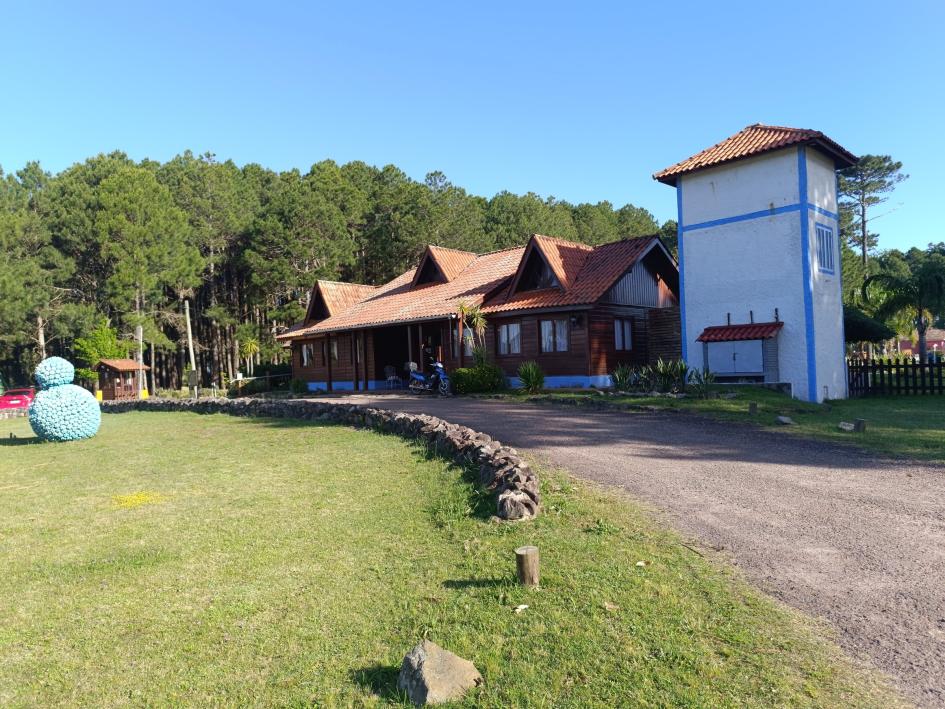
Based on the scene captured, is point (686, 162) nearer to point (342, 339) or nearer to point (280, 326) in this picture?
point (342, 339)

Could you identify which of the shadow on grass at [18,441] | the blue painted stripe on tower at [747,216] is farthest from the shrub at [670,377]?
the shadow on grass at [18,441]

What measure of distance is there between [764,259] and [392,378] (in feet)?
52.8

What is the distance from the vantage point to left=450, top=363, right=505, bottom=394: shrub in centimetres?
2217

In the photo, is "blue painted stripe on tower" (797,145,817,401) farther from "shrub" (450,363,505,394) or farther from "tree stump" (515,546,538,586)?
"tree stump" (515,546,538,586)

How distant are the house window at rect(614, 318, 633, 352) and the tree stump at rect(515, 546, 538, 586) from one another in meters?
19.6

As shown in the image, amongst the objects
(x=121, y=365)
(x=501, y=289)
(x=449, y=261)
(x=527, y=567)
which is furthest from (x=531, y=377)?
(x=121, y=365)

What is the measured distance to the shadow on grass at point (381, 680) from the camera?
11.5 ft

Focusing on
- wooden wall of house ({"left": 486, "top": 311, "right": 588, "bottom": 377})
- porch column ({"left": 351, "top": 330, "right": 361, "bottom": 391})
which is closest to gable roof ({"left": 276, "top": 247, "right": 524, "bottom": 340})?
porch column ({"left": 351, "top": 330, "right": 361, "bottom": 391})

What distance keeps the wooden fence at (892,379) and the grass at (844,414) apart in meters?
0.91

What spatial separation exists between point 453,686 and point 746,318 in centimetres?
1867

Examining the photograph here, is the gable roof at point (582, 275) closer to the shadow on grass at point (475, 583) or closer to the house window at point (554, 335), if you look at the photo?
the house window at point (554, 335)

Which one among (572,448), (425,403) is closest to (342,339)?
(425,403)

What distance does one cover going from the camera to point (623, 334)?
24.2 metres

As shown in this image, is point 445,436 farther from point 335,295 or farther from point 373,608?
point 335,295
